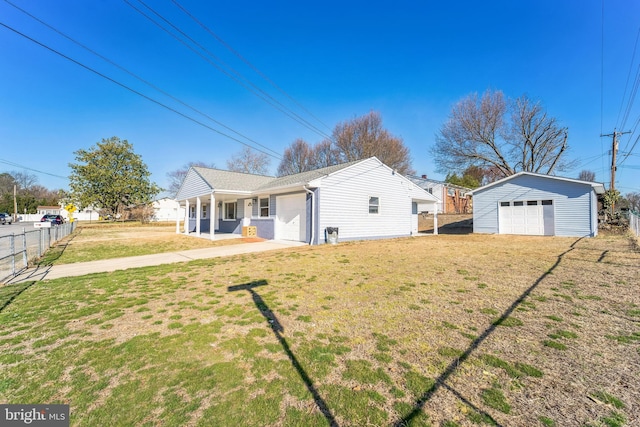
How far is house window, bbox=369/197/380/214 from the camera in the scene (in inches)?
600

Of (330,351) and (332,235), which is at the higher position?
(332,235)

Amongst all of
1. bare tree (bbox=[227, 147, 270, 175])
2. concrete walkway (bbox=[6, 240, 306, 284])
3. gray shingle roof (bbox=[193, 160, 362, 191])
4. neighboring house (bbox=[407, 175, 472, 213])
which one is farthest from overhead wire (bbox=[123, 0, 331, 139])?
bare tree (bbox=[227, 147, 270, 175])

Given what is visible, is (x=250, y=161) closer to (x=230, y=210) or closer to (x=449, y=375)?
(x=230, y=210)

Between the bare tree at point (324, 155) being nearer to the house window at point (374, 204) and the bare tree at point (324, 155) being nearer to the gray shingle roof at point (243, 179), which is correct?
the gray shingle roof at point (243, 179)

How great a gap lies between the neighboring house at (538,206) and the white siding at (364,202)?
5942 millimetres

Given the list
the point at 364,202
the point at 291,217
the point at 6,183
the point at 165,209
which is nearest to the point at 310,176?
the point at 291,217

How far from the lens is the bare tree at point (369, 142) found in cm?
3136

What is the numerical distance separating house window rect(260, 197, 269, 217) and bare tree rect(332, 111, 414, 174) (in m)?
17.9

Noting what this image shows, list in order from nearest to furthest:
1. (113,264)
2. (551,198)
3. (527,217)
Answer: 1. (113,264)
2. (551,198)
3. (527,217)

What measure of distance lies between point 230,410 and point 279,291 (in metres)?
3.28

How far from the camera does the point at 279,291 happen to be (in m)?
5.50

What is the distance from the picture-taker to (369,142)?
31.3 m

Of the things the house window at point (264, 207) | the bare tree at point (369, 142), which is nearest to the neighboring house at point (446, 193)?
the bare tree at point (369, 142)

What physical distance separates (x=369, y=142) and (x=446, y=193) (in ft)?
39.4
